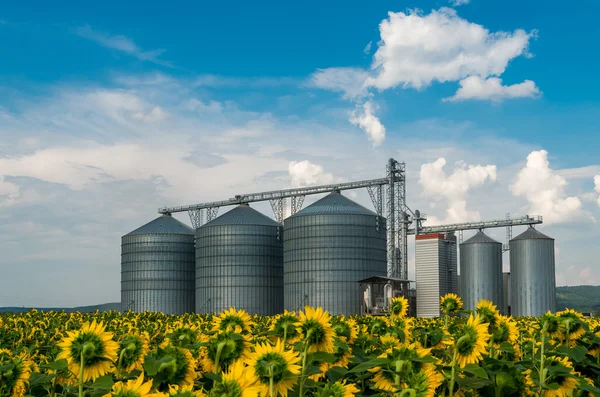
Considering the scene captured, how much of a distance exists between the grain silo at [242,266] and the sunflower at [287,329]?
97744mm

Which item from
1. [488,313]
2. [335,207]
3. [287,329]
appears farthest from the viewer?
[335,207]

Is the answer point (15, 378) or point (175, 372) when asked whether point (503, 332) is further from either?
point (15, 378)

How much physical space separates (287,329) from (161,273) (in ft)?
365

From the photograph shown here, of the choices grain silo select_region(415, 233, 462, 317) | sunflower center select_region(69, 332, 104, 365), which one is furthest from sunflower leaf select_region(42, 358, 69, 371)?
grain silo select_region(415, 233, 462, 317)

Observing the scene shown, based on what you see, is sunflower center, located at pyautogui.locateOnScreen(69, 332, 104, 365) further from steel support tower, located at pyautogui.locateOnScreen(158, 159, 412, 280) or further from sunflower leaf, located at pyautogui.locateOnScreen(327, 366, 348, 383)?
steel support tower, located at pyautogui.locateOnScreen(158, 159, 412, 280)

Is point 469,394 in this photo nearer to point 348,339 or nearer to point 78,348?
point 348,339

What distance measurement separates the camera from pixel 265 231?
105750 millimetres

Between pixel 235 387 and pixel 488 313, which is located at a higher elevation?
pixel 488 313

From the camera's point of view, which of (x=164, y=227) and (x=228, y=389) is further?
(x=164, y=227)

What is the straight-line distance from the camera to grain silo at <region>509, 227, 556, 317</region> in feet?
340

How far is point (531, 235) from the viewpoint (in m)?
105

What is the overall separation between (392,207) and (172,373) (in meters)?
103

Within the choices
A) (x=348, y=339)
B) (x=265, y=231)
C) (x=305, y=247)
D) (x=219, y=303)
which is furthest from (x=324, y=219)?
(x=348, y=339)

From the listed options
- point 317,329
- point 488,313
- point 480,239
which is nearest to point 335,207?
point 480,239
